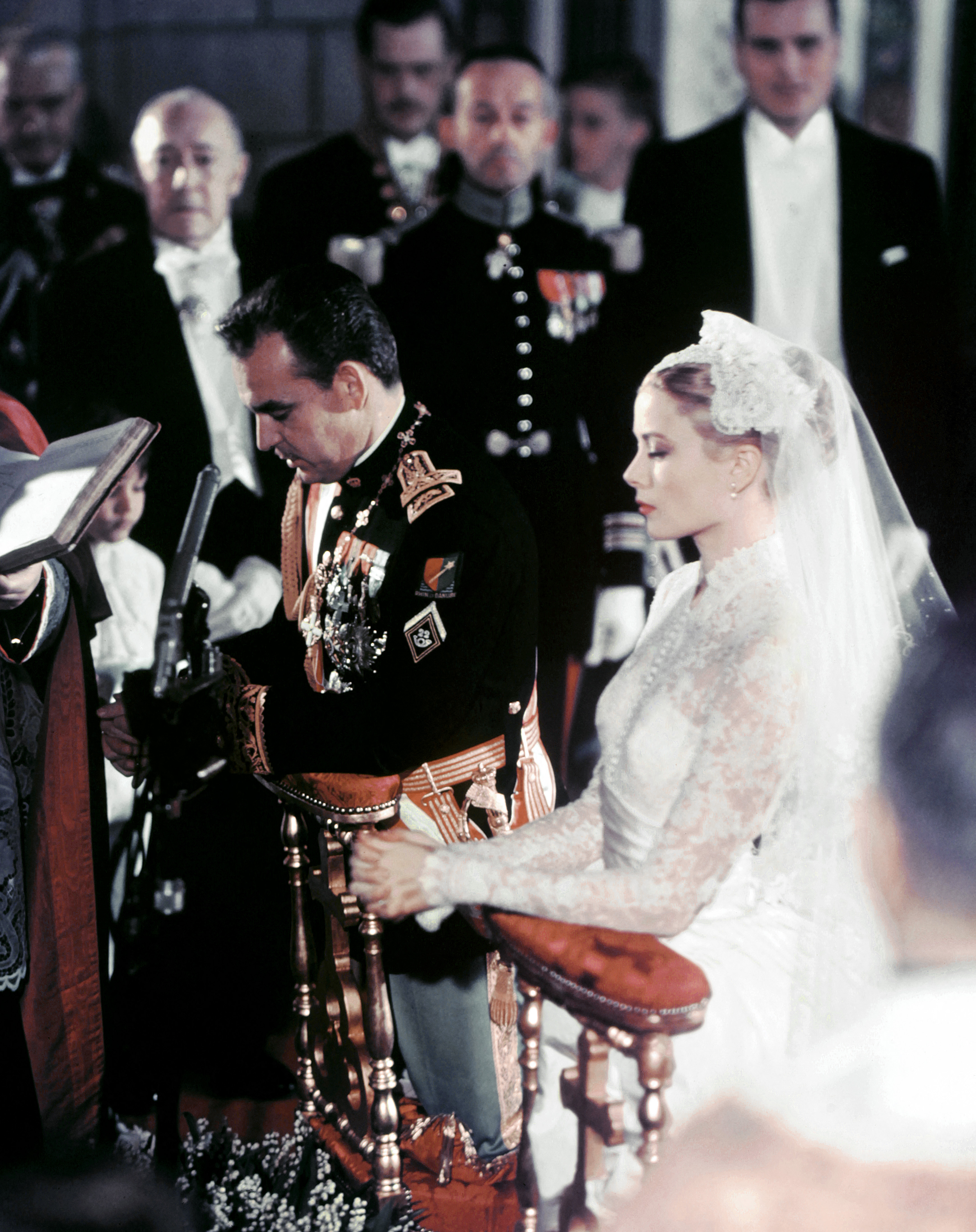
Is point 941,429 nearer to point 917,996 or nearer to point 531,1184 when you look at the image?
point 917,996

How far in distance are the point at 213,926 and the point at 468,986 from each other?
0.67 meters

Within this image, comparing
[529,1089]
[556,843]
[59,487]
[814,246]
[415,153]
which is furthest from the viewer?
[415,153]

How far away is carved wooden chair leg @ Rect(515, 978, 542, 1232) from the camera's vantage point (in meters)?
1.44

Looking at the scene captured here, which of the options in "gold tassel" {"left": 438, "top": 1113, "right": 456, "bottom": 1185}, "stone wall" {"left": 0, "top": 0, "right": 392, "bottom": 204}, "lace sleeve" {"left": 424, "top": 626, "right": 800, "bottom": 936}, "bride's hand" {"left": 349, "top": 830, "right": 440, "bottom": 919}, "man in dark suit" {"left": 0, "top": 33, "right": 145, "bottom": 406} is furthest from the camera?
"man in dark suit" {"left": 0, "top": 33, "right": 145, "bottom": 406}

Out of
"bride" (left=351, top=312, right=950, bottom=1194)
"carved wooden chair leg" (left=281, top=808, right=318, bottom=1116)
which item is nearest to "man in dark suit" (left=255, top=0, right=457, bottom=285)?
"bride" (left=351, top=312, right=950, bottom=1194)

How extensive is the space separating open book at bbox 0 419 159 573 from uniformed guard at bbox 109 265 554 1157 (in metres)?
0.23

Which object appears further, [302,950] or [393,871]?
[302,950]

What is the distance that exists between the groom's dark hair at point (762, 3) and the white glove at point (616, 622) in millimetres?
945

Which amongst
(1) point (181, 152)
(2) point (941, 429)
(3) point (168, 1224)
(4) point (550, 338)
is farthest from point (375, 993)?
(1) point (181, 152)

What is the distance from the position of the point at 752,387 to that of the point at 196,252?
46.8 inches

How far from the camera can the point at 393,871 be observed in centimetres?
156

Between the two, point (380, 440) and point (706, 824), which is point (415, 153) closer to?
point (380, 440)

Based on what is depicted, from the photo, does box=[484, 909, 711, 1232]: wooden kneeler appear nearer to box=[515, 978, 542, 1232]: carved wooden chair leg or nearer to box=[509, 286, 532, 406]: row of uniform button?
box=[515, 978, 542, 1232]: carved wooden chair leg

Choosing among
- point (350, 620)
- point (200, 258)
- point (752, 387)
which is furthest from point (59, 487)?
point (752, 387)
